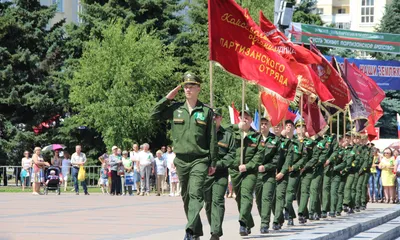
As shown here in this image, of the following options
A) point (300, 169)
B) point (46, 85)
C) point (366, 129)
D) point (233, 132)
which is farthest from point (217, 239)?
point (46, 85)

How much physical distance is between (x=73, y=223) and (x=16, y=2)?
4034 centimetres

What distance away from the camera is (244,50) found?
16.3m

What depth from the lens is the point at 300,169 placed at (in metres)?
19.2

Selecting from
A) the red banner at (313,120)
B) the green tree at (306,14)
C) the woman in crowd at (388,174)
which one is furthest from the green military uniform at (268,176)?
the green tree at (306,14)

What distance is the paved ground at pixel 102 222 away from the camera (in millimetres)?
14898

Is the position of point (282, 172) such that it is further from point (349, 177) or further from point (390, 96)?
point (390, 96)

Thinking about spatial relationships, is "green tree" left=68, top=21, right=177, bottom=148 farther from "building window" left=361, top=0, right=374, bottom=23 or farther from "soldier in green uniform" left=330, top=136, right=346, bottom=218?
"building window" left=361, top=0, right=374, bottom=23

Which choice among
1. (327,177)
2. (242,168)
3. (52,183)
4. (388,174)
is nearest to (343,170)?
(327,177)

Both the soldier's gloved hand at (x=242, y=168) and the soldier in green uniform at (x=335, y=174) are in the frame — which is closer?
the soldier's gloved hand at (x=242, y=168)

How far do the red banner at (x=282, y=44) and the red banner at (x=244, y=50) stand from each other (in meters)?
2.78

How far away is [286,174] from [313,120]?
6.27 meters

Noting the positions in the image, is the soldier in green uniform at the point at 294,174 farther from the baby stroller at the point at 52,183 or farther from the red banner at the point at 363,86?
the baby stroller at the point at 52,183

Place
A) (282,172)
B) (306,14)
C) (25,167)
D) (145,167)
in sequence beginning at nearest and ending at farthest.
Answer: (282,172) < (145,167) < (25,167) < (306,14)

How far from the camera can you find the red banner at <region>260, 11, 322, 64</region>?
19.9 m
